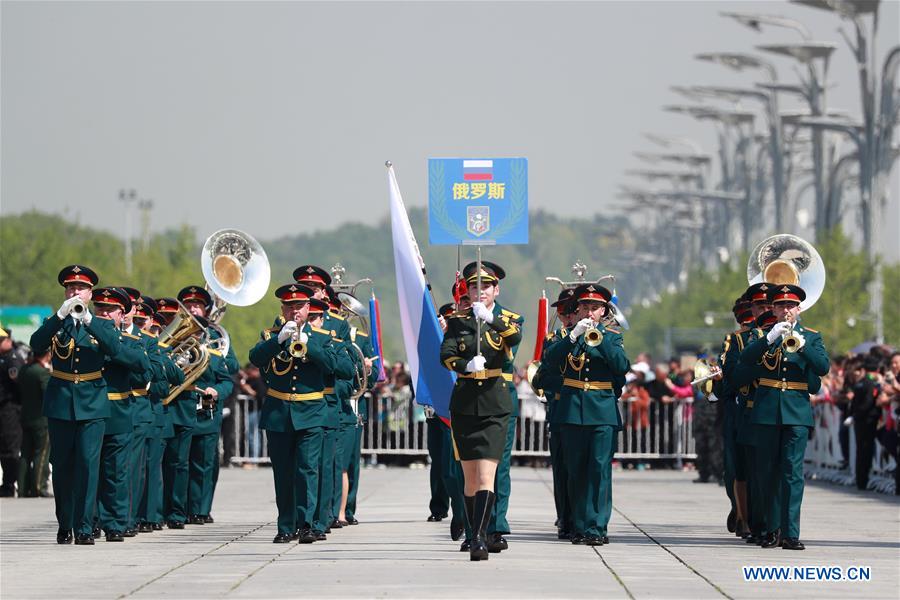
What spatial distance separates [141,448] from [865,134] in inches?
1403

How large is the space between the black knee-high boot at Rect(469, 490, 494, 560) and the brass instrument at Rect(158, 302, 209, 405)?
469 cm

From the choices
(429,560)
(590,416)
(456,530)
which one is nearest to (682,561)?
(590,416)

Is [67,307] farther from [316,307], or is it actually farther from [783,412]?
[783,412]

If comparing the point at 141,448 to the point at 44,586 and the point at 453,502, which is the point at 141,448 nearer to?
the point at 453,502

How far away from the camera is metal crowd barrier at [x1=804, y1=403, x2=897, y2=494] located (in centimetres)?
2767

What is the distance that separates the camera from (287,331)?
16.0 metres

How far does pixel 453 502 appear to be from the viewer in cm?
1641

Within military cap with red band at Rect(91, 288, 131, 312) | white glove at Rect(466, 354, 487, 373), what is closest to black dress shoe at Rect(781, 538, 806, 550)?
white glove at Rect(466, 354, 487, 373)

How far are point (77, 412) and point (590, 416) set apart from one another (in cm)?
416

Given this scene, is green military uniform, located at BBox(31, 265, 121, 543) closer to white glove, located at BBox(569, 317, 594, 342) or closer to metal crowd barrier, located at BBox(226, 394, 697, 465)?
white glove, located at BBox(569, 317, 594, 342)

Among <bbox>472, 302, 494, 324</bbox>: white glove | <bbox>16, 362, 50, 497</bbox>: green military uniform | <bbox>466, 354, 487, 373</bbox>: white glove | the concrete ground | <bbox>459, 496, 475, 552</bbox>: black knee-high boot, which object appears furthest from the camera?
<bbox>16, 362, 50, 497</bbox>: green military uniform

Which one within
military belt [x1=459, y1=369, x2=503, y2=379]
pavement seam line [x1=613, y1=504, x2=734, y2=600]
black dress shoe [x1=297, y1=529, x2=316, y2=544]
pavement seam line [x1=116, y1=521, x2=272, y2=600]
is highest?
military belt [x1=459, y1=369, x2=503, y2=379]

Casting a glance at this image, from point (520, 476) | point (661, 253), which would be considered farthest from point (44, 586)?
point (661, 253)

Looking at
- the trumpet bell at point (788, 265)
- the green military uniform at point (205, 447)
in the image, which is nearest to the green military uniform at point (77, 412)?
the green military uniform at point (205, 447)
